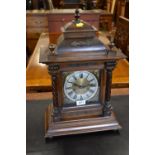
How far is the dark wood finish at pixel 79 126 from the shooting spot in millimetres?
803

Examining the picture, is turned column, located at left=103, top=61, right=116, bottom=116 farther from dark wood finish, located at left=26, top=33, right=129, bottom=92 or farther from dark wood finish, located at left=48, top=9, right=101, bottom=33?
dark wood finish, located at left=48, top=9, right=101, bottom=33

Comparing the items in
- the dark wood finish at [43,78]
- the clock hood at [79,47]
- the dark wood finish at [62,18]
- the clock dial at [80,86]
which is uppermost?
the dark wood finish at [62,18]

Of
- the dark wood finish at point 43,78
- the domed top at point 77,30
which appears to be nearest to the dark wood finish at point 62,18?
the dark wood finish at point 43,78

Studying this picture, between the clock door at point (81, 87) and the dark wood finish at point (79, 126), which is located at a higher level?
the clock door at point (81, 87)

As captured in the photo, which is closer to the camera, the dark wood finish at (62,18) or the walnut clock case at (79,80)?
the walnut clock case at (79,80)

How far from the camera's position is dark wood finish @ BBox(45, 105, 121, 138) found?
2.63ft

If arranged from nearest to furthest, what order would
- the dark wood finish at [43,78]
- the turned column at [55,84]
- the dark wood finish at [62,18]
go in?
1. the turned column at [55,84]
2. the dark wood finish at [43,78]
3. the dark wood finish at [62,18]

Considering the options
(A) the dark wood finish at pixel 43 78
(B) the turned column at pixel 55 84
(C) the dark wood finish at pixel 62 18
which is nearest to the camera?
(B) the turned column at pixel 55 84

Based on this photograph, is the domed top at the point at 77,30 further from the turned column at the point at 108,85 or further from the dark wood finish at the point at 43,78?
the dark wood finish at the point at 43,78

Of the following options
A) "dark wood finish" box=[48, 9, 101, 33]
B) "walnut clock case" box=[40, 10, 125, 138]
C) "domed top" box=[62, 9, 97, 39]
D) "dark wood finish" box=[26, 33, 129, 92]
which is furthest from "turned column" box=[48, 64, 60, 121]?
"dark wood finish" box=[48, 9, 101, 33]

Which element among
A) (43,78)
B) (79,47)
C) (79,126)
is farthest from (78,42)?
(43,78)
